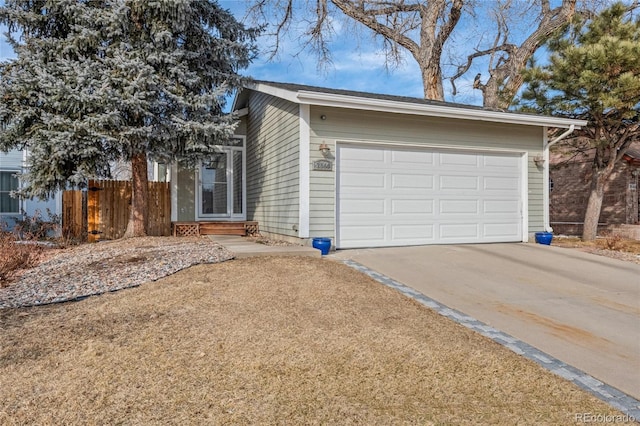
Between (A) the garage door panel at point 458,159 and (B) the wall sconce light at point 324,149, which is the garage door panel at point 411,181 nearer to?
(A) the garage door panel at point 458,159

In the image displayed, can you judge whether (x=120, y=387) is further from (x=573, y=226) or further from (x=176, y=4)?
(x=573, y=226)

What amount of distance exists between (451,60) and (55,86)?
16.9 meters

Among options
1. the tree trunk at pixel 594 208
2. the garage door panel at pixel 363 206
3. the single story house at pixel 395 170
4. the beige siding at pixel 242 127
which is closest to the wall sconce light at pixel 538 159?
the single story house at pixel 395 170

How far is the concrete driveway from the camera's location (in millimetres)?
3156

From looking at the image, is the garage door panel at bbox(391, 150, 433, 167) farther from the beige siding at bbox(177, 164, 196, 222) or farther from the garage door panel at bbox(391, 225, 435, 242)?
the beige siding at bbox(177, 164, 196, 222)

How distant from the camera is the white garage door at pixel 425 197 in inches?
294

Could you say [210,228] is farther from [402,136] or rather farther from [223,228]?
[402,136]

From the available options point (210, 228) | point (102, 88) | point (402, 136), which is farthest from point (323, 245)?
point (102, 88)

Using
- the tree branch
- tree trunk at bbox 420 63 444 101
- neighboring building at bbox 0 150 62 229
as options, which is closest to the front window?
neighboring building at bbox 0 150 62 229

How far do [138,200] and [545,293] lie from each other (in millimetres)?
8373

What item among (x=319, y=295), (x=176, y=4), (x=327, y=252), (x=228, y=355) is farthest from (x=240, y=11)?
(x=228, y=355)

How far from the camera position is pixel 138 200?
932cm

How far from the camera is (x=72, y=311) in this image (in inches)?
153

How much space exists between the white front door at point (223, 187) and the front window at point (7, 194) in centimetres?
627
